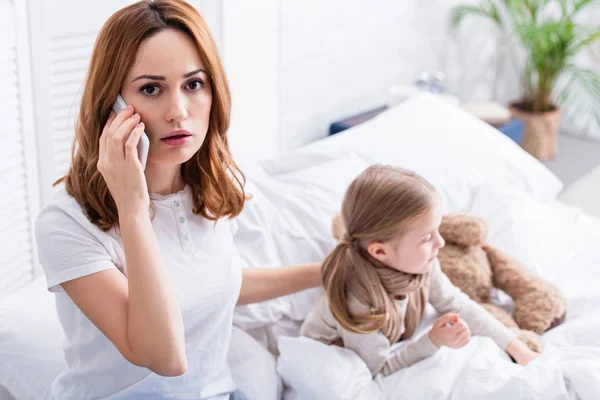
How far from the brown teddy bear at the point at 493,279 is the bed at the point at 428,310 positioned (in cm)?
5

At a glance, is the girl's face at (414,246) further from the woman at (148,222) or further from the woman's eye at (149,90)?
the woman's eye at (149,90)

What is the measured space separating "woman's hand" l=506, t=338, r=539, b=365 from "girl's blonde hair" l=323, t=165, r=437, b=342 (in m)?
0.26

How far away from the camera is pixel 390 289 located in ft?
5.21

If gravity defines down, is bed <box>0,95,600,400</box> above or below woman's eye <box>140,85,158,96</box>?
below

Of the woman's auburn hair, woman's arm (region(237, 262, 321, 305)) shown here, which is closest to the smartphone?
the woman's auburn hair

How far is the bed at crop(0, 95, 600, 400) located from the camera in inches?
60.3

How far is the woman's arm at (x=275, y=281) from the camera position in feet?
5.14

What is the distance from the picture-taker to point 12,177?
198 cm

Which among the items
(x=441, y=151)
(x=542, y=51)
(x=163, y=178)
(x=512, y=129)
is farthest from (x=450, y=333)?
(x=542, y=51)

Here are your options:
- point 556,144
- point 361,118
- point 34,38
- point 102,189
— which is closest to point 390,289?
point 102,189

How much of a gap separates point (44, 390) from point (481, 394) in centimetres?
81

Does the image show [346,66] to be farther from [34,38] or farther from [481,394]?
[481,394]

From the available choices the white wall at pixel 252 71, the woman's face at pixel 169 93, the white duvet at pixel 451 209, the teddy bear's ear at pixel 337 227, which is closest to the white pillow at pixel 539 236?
the white duvet at pixel 451 209

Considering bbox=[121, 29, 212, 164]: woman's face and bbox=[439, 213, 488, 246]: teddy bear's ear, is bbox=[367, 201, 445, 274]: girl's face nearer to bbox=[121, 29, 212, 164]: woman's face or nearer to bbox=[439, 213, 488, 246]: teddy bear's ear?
bbox=[439, 213, 488, 246]: teddy bear's ear
